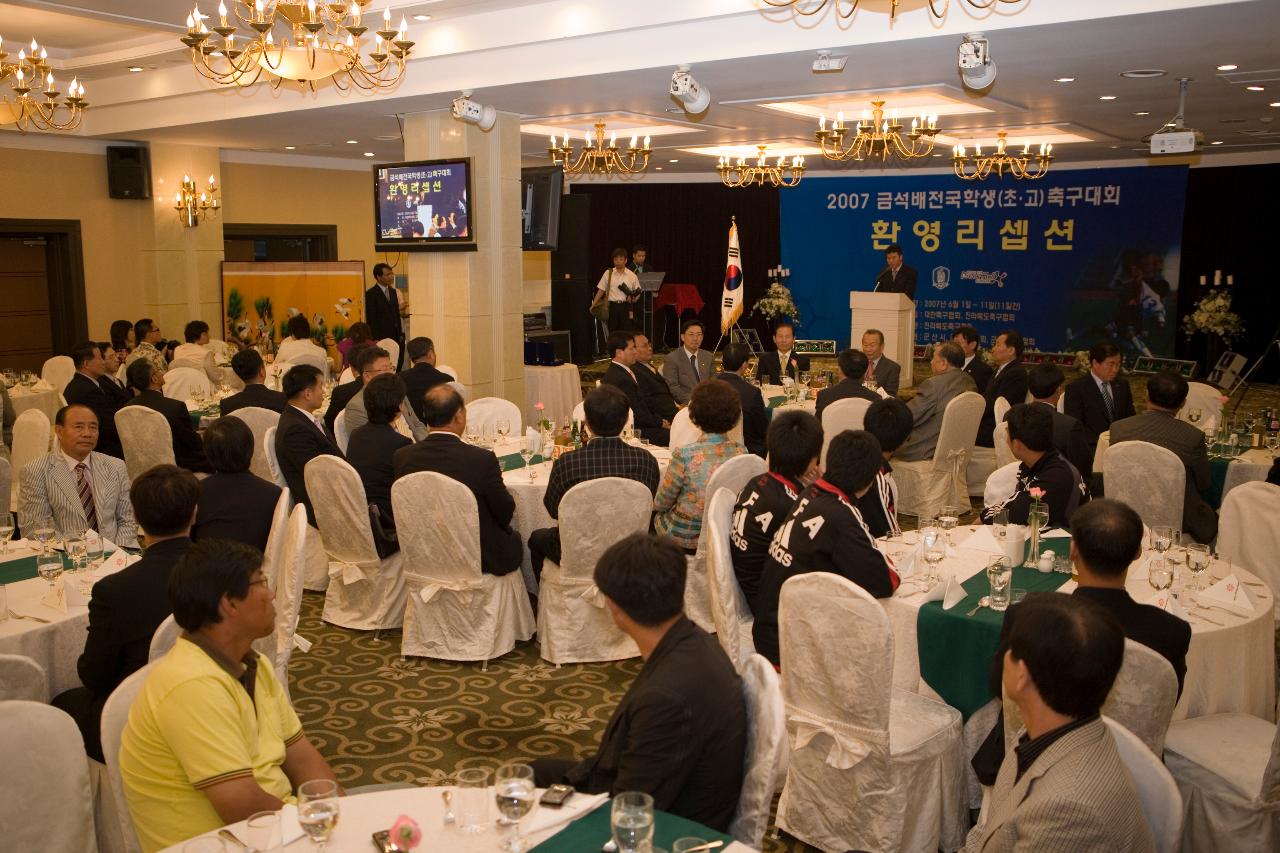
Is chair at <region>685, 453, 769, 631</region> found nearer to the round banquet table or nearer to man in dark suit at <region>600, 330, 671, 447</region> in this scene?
the round banquet table

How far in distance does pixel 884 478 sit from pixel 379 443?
263 centimetres

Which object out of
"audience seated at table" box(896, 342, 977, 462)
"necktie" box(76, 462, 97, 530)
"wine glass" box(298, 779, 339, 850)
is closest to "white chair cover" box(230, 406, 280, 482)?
"necktie" box(76, 462, 97, 530)

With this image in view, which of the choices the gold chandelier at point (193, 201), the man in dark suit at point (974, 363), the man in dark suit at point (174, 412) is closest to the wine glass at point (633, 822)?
the man in dark suit at point (174, 412)

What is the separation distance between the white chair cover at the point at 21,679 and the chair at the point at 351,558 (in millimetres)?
2252

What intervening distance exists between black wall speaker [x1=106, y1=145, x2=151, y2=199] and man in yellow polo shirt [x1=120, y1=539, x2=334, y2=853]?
12.0m

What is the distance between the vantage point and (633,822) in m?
2.07

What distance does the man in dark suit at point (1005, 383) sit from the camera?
8.08 m

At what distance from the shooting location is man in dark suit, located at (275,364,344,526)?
591 centimetres

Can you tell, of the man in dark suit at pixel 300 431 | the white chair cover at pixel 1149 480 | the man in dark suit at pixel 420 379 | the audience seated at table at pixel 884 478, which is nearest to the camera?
the audience seated at table at pixel 884 478

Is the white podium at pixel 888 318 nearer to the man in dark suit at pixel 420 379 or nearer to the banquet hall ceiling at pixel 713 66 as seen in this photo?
the banquet hall ceiling at pixel 713 66

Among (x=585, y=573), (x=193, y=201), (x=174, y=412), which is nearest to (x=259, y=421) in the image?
(x=174, y=412)

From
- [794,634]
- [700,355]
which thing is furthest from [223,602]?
[700,355]

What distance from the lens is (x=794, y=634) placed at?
11.1 ft

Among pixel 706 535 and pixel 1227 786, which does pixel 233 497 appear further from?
pixel 1227 786
